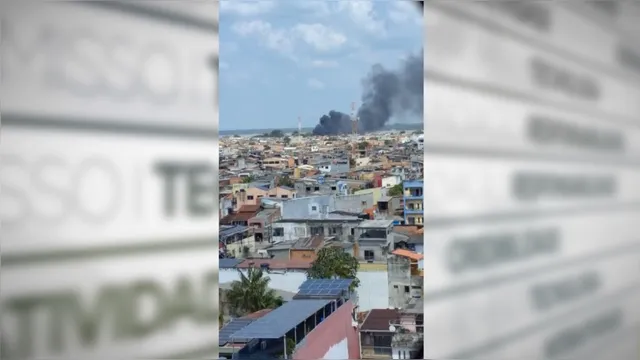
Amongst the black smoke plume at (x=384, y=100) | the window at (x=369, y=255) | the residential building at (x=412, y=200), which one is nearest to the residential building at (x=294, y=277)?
the window at (x=369, y=255)

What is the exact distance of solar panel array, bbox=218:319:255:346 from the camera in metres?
4.24

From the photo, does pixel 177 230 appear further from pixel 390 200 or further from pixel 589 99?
pixel 390 200

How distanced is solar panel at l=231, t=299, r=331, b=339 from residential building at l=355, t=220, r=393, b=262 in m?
0.48

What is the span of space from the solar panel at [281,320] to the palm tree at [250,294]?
10cm

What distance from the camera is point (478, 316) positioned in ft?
7.43

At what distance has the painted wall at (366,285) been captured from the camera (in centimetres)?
451

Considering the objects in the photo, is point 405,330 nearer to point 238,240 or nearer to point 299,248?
point 299,248

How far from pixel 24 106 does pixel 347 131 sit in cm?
261

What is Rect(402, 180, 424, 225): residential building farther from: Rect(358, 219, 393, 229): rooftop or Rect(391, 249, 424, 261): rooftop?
Rect(391, 249, 424, 261): rooftop

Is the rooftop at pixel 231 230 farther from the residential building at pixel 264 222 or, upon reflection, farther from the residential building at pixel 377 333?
the residential building at pixel 377 333

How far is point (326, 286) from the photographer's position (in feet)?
15.1

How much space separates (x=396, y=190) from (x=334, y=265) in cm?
89

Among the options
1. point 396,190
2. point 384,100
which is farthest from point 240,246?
point 384,100

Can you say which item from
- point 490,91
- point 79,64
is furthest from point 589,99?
point 79,64
